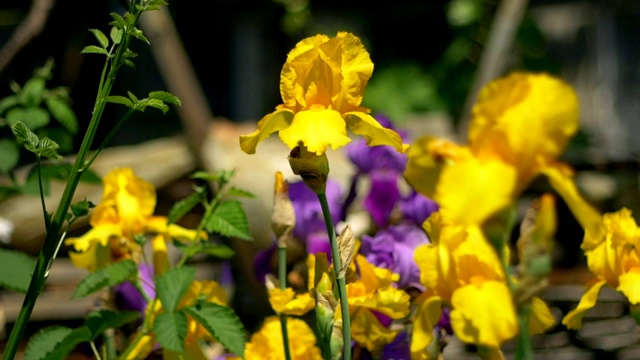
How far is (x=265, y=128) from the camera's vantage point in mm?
624

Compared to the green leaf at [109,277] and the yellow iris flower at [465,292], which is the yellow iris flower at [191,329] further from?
the yellow iris flower at [465,292]

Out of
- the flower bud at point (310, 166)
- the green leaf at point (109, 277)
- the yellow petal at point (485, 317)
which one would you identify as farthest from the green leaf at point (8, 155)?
the yellow petal at point (485, 317)

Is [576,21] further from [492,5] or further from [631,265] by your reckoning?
[631,265]

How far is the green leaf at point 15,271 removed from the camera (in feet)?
2.58

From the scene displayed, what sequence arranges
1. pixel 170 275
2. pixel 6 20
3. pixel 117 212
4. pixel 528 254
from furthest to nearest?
pixel 6 20 → pixel 117 212 → pixel 170 275 → pixel 528 254

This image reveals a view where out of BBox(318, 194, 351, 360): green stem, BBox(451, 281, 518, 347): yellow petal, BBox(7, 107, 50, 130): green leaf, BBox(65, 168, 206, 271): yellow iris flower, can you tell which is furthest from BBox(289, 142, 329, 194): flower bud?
BBox(7, 107, 50, 130): green leaf

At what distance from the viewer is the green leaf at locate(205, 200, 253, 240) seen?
831mm

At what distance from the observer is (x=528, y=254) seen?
47 centimetres

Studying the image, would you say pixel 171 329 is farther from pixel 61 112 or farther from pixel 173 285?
pixel 61 112

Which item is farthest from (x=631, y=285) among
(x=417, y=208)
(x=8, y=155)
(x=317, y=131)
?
(x=8, y=155)

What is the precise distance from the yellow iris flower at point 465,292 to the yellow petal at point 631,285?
73 millimetres

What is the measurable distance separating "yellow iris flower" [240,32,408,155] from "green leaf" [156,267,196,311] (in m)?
0.15

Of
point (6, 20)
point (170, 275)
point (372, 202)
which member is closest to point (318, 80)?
point (170, 275)

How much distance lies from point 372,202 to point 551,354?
3.75 ft
